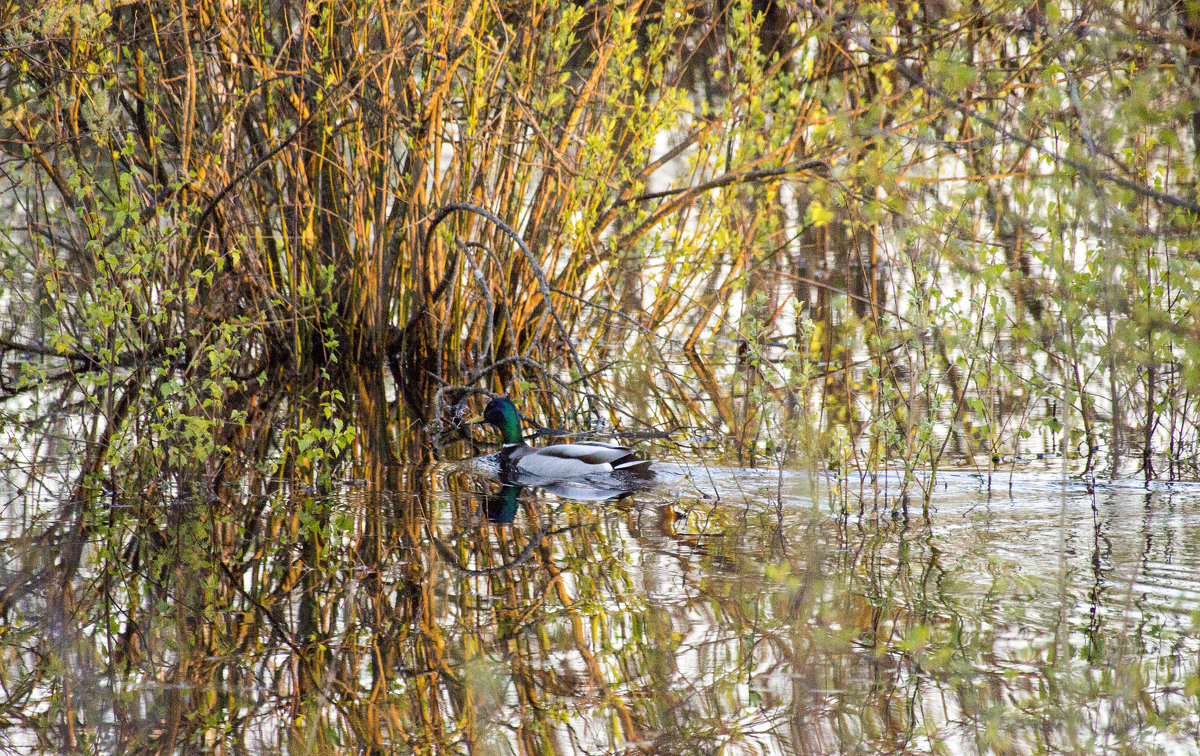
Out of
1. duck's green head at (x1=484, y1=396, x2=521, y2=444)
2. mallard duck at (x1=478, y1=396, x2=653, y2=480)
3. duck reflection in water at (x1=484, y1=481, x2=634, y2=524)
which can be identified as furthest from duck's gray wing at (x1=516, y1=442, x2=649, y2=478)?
duck's green head at (x1=484, y1=396, x2=521, y2=444)

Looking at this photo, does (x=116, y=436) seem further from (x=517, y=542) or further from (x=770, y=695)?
(x=770, y=695)

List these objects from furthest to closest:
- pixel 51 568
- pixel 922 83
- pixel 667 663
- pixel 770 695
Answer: pixel 51 568 < pixel 667 663 < pixel 770 695 < pixel 922 83

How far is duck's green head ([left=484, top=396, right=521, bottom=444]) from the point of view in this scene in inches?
296

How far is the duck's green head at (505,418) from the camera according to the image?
7512 millimetres

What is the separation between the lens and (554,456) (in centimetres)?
689

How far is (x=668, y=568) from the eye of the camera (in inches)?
193

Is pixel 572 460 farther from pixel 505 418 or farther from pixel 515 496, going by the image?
pixel 505 418

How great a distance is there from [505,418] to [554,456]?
778mm

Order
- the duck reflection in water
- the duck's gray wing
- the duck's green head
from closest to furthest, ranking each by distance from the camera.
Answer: the duck reflection in water → the duck's gray wing → the duck's green head

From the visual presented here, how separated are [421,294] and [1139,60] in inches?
231

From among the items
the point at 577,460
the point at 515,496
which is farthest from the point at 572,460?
the point at 515,496

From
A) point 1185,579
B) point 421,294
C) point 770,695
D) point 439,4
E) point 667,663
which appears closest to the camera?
point 770,695

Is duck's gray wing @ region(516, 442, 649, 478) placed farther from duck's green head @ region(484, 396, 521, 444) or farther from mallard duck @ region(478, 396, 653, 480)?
duck's green head @ region(484, 396, 521, 444)

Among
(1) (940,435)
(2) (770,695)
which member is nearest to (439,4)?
(1) (940,435)
